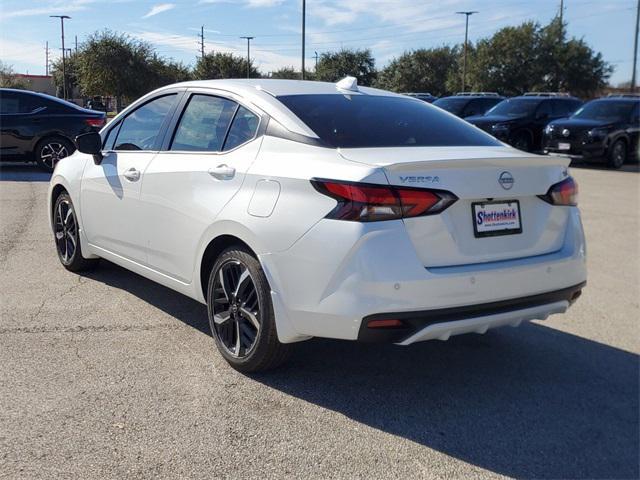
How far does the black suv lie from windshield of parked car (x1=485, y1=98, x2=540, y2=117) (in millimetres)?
1837

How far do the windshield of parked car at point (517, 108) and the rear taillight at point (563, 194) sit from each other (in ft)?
53.1

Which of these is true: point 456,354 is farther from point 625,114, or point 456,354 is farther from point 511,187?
point 625,114

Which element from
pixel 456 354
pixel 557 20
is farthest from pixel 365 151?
pixel 557 20

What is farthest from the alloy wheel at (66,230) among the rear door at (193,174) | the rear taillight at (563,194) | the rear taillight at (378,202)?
the rear taillight at (563,194)

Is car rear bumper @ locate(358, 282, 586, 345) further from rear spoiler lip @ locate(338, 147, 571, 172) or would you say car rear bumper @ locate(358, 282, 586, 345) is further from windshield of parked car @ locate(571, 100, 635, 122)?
windshield of parked car @ locate(571, 100, 635, 122)

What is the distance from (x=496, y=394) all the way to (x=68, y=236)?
3.95 metres

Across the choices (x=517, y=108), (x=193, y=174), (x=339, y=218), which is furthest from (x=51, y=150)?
(x=517, y=108)

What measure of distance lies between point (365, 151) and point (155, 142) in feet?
5.97

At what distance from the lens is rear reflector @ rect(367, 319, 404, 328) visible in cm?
311

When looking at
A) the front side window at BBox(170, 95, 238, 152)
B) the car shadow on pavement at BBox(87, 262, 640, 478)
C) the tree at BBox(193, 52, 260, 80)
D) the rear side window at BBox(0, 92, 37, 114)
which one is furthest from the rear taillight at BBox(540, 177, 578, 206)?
the tree at BBox(193, 52, 260, 80)

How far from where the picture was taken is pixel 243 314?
3707 millimetres

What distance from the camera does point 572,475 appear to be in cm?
294

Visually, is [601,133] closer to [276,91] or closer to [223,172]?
[276,91]

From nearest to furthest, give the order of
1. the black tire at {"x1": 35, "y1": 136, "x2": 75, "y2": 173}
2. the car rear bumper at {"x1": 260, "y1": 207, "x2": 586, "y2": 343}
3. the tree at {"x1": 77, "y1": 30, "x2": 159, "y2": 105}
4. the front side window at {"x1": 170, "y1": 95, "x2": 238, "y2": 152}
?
the car rear bumper at {"x1": 260, "y1": 207, "x2": 586, "y2": 343}
the front side window at {"x1": 170, "y1": 95, "x2": 238, "y2": 152}
the black tire at {"x1": 35, "y1": 136, "x2": 75, "y2": 173}
the tree at {"x1": 77, "y1": 30, "x2": 159, "y2": 105}
